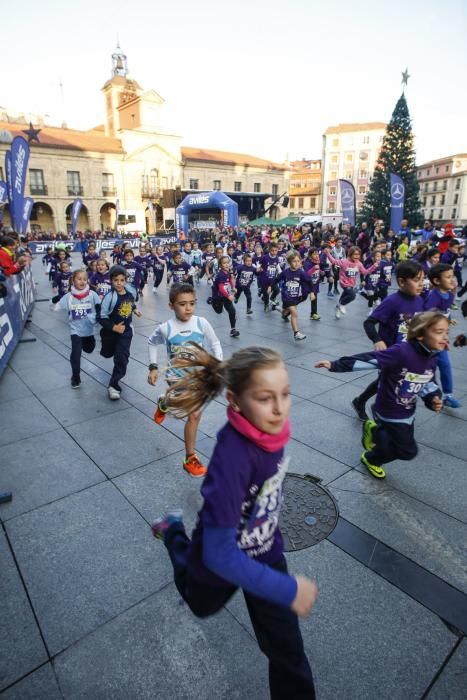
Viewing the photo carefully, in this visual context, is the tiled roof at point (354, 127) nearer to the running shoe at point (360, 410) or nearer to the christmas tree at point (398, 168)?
the christmas tree at point (398, 168)

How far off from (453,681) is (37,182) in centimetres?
5113

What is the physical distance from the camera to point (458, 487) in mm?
3455

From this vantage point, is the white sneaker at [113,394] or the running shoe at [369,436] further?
the white sneaker at [113,394]

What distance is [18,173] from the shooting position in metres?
9.46

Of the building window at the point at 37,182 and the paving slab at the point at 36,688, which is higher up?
the building window at the point at 37,182

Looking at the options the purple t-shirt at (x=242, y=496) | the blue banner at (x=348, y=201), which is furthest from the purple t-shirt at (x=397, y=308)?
the blue banner at (x=348, y=201)

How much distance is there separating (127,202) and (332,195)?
45242 mm

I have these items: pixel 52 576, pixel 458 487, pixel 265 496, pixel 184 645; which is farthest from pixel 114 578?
pixel 458 487

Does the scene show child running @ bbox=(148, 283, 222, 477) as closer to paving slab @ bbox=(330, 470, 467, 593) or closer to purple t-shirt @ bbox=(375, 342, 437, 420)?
paving slab @ bbox=(330, 470, 467, 593)

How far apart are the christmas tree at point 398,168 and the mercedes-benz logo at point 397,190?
1573 cm

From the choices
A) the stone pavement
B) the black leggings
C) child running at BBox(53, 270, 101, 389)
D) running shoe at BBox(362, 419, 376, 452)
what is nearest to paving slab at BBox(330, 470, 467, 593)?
the stone pavement

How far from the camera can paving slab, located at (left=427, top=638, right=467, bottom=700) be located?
1933mm

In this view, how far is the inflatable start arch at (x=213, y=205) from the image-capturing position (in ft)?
90.2

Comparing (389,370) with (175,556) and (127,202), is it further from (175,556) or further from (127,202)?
(127,202)
